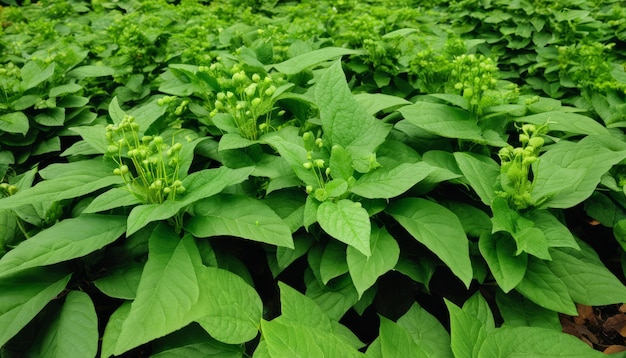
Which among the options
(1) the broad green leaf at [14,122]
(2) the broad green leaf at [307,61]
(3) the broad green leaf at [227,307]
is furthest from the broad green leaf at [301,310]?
(1) the broad green leaf at [14,122]

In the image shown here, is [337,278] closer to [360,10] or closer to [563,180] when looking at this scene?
[563,180]

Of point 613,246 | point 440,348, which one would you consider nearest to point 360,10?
point 613,246

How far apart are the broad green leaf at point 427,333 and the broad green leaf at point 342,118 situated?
665mm

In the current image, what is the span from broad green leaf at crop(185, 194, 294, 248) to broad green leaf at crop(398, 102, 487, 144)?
2.34 feet

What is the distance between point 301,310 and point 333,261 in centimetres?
23

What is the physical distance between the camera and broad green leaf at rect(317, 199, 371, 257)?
1200 mm

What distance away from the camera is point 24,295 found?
137cm

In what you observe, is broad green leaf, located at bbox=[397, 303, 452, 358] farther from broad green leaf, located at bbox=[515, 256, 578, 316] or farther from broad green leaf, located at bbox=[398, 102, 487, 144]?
broad green leaf, located at bbox=[398, 102, 487, 144]

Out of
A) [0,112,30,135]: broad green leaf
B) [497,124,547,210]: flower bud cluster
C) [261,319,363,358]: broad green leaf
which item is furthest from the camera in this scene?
[0,112,30,135]: broad green leaf

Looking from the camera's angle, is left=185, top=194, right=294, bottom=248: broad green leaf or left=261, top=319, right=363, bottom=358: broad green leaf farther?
left=185, top=194, right=294, bottom=248: broad green leaf

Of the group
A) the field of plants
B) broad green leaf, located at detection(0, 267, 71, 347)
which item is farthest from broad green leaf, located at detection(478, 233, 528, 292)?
broad green leaf, located at detection(0, 267, 71, 347)

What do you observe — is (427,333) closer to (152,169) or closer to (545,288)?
(545,288)

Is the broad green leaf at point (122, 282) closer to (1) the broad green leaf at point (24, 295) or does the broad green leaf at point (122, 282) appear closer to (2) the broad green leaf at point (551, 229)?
(1) the broad green leaf at point (24, 295)

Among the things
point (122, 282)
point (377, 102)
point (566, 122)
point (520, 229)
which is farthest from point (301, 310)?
point (566, 122)
